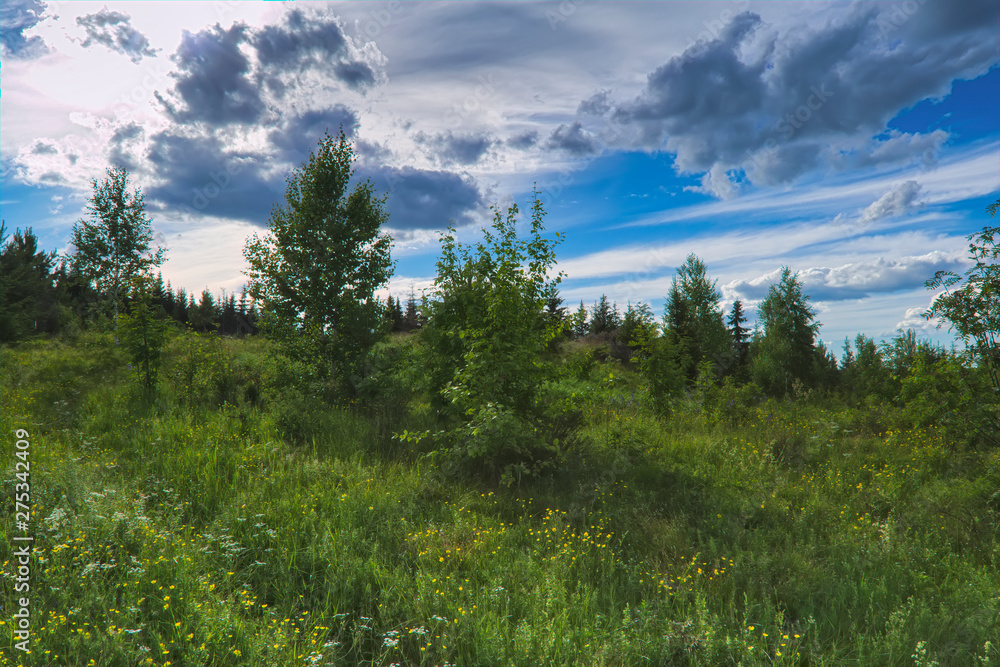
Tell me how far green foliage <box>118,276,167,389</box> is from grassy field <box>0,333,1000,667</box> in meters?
2.78

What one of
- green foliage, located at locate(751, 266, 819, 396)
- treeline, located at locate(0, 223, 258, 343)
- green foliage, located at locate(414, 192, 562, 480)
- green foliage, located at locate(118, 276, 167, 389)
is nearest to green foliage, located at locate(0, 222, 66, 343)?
treeline, located at locate(0, 223, 258, 343)

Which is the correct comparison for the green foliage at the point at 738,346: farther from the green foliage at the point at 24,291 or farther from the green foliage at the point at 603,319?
the green foliage at the point at 24,291

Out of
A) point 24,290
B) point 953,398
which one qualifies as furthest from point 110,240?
point 953,398

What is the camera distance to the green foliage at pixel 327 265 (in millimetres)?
13984

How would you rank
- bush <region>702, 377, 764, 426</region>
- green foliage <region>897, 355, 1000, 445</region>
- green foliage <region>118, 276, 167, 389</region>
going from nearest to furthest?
green foliage <region>897, 355, 1000, 445</region> < green foliage <region>118, 276, 167, 389</region> < bush <region>702, 377, 764, 426</region>

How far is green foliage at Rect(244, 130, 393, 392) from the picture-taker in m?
14.0

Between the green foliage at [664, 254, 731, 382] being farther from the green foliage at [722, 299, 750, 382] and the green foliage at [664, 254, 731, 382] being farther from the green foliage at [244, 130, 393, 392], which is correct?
the green foliage at [244, 130, 393, 392]

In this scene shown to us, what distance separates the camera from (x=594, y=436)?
10336 millimetres

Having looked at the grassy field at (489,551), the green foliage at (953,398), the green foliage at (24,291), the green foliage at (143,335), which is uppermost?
the green foliage at (24,291)

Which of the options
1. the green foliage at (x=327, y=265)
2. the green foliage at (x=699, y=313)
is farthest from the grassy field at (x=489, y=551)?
the green foliage at (x=699, y=313)

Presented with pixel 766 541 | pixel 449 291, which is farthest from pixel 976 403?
pixel 449 291

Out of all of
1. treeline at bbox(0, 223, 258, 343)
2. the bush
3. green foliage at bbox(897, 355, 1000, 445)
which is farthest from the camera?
treeline at bbox(0, 223, 258, 343)

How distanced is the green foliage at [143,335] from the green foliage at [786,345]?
27.4 meters

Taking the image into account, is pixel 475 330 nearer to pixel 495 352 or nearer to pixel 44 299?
pixel 495 352
